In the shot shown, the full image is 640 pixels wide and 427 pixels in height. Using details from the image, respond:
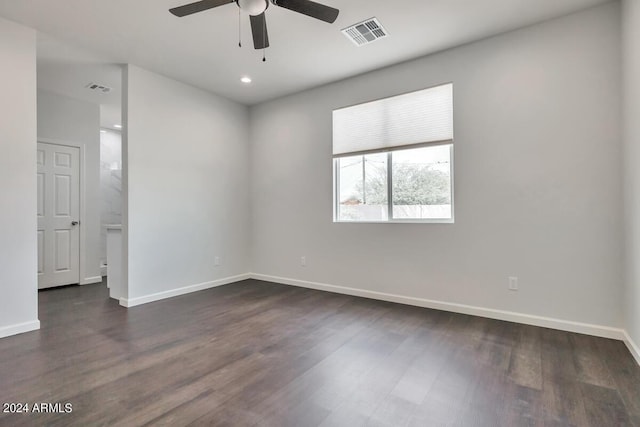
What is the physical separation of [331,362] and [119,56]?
13.0ft

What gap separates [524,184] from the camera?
3.03m

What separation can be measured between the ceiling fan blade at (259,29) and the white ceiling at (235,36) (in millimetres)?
353

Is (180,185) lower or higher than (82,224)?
higher

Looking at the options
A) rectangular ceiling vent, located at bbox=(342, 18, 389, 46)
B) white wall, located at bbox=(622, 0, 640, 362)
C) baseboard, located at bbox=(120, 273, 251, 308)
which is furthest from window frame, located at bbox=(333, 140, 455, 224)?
baseboard, located at bbox=(120, 273, 251, 308)

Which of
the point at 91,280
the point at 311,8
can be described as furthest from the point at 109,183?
the point at 311,8

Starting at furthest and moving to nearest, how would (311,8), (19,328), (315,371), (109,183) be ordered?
(109,183) → (19,328) → (311,8) → (315,371)

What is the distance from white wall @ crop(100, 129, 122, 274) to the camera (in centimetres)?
596

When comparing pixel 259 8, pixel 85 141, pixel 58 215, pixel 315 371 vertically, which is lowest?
pixel 315 371

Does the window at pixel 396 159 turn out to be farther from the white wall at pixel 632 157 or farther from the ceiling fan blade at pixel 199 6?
the ceiling fan blade at pixel 199 6

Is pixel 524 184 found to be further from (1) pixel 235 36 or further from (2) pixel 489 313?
(1) pixel 235 36

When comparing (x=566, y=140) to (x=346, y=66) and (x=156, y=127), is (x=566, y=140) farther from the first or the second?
(x=156, y=127)

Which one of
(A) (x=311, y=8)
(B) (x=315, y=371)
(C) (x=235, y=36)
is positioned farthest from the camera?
(C) (x=235, y=36)

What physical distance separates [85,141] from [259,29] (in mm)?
4258

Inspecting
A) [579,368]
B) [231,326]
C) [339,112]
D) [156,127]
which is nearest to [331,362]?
[231,326]
